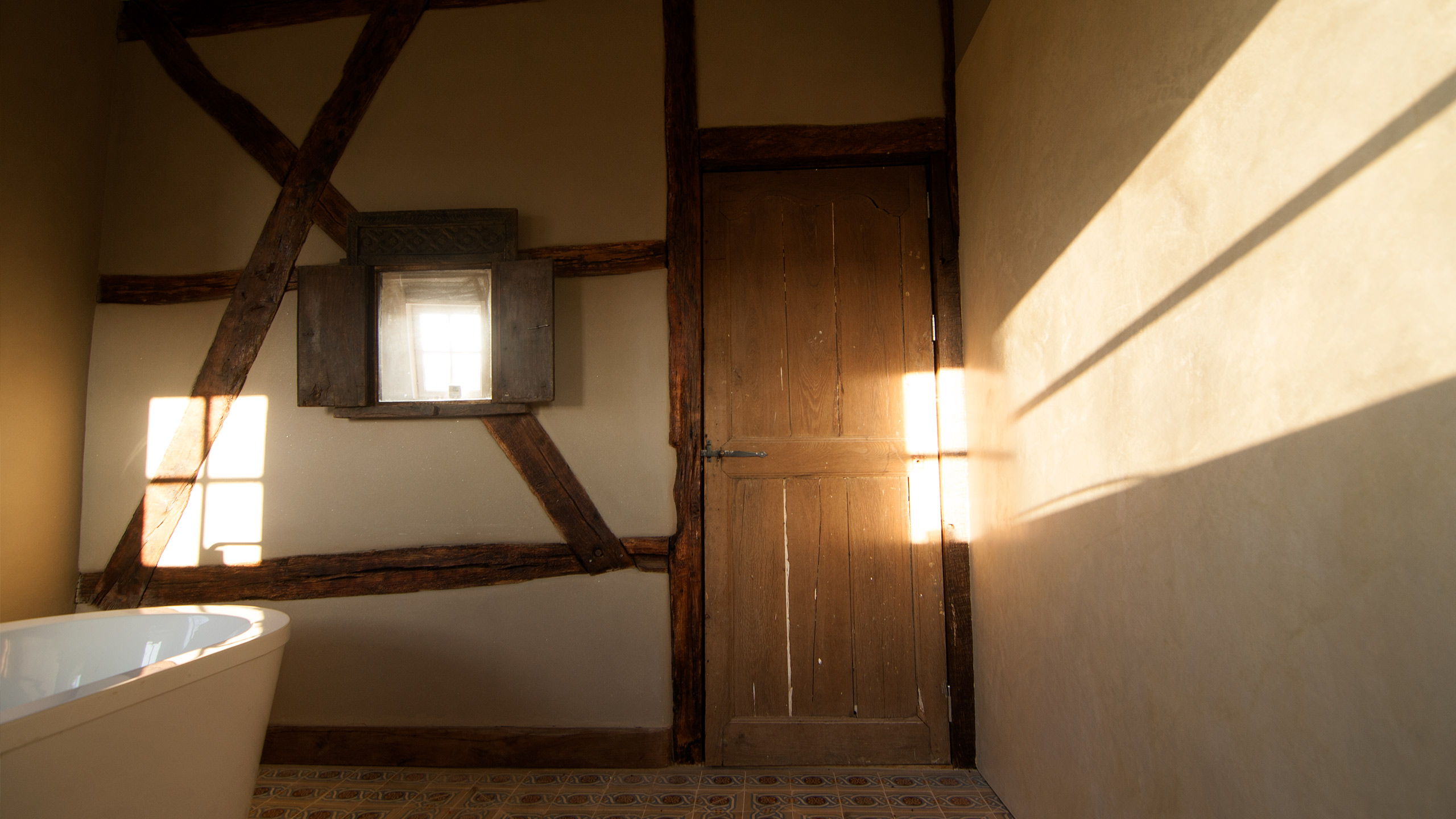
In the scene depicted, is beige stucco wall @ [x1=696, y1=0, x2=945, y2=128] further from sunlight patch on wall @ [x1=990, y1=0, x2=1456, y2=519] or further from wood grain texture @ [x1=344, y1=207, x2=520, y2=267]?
sunlight patch on wall @ [x1=990, y1=0, x2=1456, y2=519]

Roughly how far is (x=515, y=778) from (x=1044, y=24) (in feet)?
9.23

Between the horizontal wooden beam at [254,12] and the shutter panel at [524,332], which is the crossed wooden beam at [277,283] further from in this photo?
the shutter panel at [524,332]

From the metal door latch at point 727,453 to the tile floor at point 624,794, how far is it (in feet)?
3.61

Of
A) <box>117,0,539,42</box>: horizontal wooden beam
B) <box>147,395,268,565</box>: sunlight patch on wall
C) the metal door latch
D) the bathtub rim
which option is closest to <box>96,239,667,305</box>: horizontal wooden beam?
<box>147,395,268,565</box>: sunlight patch on wall

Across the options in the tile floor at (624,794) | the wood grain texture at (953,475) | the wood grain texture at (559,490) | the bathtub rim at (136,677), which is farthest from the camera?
the wood grain texture at (559,490)

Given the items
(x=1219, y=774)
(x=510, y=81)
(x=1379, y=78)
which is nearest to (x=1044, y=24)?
(x=1379, y=78)

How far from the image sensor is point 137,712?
4.90ft

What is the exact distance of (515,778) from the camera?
96.8 inches

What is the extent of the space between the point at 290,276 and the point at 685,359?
5.14 feet

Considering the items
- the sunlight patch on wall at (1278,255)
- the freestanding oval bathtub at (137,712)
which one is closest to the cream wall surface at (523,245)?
the freestanding oval bathtub at (137,712)

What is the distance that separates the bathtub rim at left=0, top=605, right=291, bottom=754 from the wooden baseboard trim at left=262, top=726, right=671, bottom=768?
0.78 m

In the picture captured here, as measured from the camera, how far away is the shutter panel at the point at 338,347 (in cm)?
263

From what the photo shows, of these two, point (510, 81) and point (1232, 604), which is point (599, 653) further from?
point (510, 81)

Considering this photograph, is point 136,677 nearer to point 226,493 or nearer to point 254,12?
point 226,493
